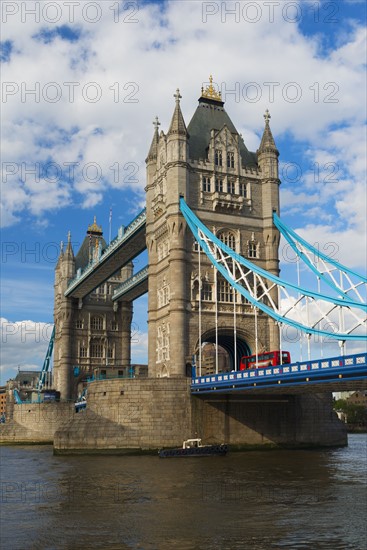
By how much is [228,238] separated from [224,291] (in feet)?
16.2

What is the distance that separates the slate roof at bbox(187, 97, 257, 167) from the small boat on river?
85.7ft

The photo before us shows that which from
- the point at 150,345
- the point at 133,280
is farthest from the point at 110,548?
the point at 133,280

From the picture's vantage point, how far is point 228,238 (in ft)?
188

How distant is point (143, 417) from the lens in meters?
47.4

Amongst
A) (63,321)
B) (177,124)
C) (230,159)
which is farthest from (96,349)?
(177,124)

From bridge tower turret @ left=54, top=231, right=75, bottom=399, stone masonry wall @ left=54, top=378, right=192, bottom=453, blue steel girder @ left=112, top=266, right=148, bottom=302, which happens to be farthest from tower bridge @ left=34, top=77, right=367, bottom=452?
bridge tower turret @ left=54, top=231, right=75, bottom=399

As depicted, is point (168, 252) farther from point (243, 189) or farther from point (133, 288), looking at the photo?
point (133, 288)

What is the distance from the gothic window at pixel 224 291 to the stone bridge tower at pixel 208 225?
0.09 metres

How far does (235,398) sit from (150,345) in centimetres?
1157

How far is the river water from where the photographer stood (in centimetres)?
1853

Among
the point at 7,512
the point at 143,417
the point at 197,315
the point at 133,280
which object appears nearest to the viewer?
the point at 7,512

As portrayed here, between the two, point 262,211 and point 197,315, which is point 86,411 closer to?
point 197,315

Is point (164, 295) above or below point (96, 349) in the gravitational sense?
above

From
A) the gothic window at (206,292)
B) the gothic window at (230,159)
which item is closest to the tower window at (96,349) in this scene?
the gothic window at (206,292)
